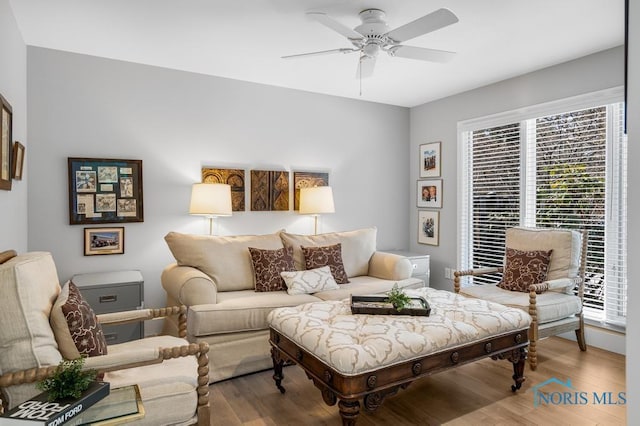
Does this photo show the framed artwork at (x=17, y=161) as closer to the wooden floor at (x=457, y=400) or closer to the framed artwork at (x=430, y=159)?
the wooden floor at (x=457, y=400)

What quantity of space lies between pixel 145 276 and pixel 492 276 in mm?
3691

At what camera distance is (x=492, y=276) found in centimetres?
442

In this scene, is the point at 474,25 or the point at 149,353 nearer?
the point at 149,353

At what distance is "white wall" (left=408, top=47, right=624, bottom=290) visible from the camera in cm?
343

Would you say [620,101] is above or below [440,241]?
above

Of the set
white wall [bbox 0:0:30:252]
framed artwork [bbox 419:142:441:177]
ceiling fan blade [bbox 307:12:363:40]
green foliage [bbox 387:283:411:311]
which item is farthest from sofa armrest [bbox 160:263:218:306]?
framed artwork [bbox 419:142:441:177]

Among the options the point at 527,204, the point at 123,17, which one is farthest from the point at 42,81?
the point at 527,204

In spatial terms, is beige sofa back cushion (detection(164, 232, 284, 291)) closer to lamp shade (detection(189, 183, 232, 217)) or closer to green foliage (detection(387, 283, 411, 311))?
lamp shade (detection(189, 183, 232, 217))

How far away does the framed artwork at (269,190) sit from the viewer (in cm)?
429

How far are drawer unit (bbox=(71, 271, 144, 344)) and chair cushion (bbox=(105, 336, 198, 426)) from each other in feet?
4.56

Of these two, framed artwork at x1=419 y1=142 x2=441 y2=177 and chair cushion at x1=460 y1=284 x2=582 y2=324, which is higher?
framed artwork at x1=419 y1=142 x2=441 y2=177

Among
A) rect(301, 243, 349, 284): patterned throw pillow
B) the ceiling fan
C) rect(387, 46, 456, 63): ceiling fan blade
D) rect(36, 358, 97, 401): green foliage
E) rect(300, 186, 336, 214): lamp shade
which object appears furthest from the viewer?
rect(300, 186, 336, 214): lamp shade

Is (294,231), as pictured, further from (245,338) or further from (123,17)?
(123,17)

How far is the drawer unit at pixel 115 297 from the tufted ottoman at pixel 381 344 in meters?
1.29
